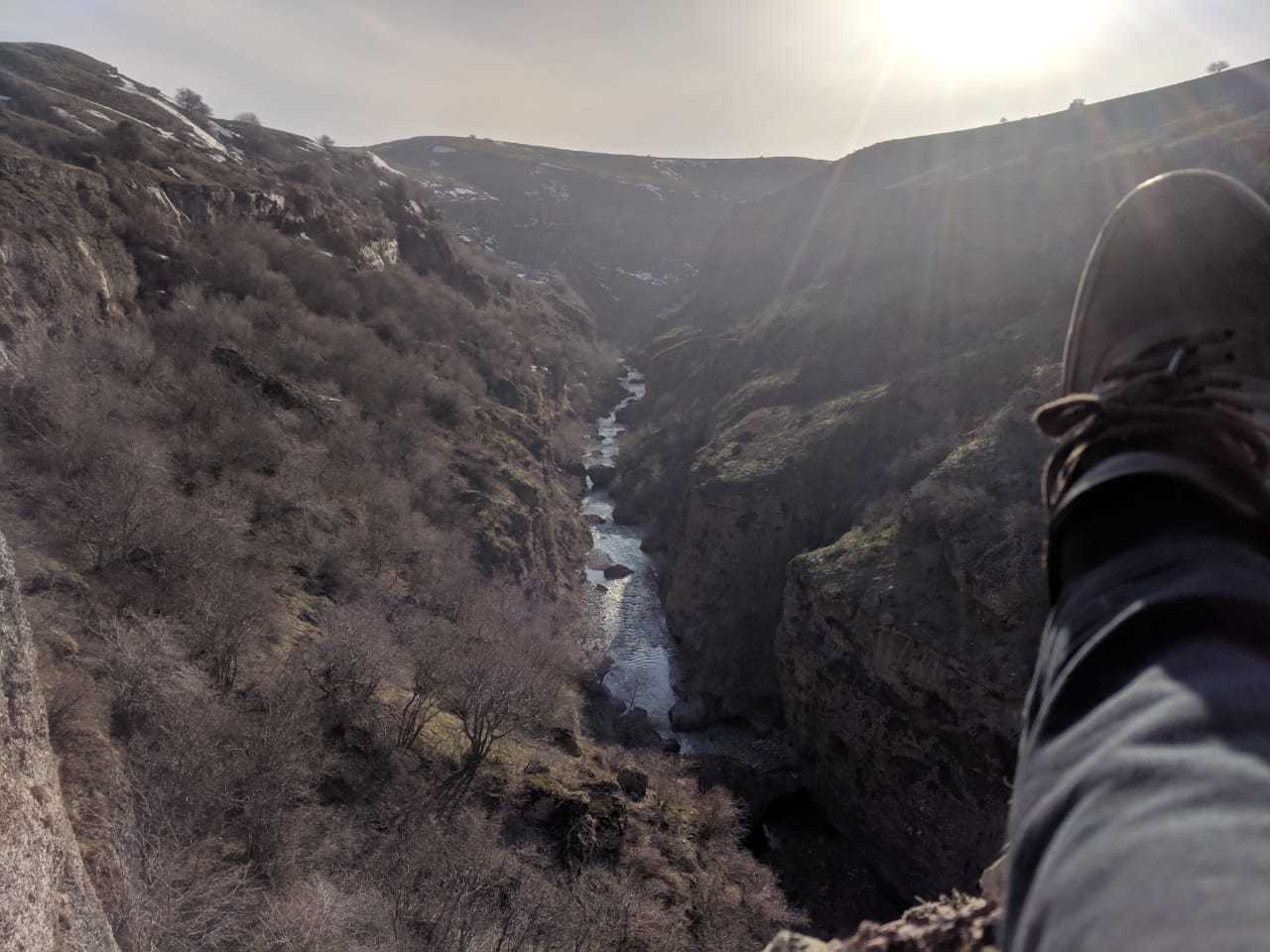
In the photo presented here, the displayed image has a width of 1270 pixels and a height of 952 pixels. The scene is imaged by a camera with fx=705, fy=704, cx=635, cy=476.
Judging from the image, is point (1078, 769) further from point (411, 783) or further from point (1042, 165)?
point (1042, 165)

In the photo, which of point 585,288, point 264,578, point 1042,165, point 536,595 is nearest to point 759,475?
point 536,595

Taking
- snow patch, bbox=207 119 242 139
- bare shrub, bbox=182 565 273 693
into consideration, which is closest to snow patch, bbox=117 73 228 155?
snow patch, bbox=207 119 242 139

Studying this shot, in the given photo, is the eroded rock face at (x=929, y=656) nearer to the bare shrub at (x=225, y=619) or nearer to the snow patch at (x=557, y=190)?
the bare shrub at (x=225, y=619)

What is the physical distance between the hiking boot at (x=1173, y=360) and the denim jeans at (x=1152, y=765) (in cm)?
19

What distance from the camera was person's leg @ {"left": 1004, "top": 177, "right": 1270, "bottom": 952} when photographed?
0.72m

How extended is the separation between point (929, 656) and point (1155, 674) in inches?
667

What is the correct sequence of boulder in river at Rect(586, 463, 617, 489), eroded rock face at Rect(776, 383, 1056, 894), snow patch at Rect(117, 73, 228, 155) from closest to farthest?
eroded rock face at Rect(776, 383, 1056, 894), snow patch at Rect(117, 73, 228, 155), boulder in river at Rect(586, 463, 617, 489)

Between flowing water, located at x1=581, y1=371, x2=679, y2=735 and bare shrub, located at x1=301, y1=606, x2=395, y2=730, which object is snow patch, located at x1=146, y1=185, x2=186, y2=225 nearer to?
bare shrub, located at x1=301, y1=606, x2=395, y2=730

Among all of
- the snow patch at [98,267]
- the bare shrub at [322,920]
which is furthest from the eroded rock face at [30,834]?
the snow patch at [98,267]

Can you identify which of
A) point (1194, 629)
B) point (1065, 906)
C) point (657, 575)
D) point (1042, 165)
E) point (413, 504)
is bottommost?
point (657, 575)

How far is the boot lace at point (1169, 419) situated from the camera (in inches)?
54.1

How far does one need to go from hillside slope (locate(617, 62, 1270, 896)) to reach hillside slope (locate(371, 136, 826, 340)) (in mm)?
36073

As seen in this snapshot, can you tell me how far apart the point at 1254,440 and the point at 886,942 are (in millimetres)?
1919

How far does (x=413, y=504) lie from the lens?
22.9m
